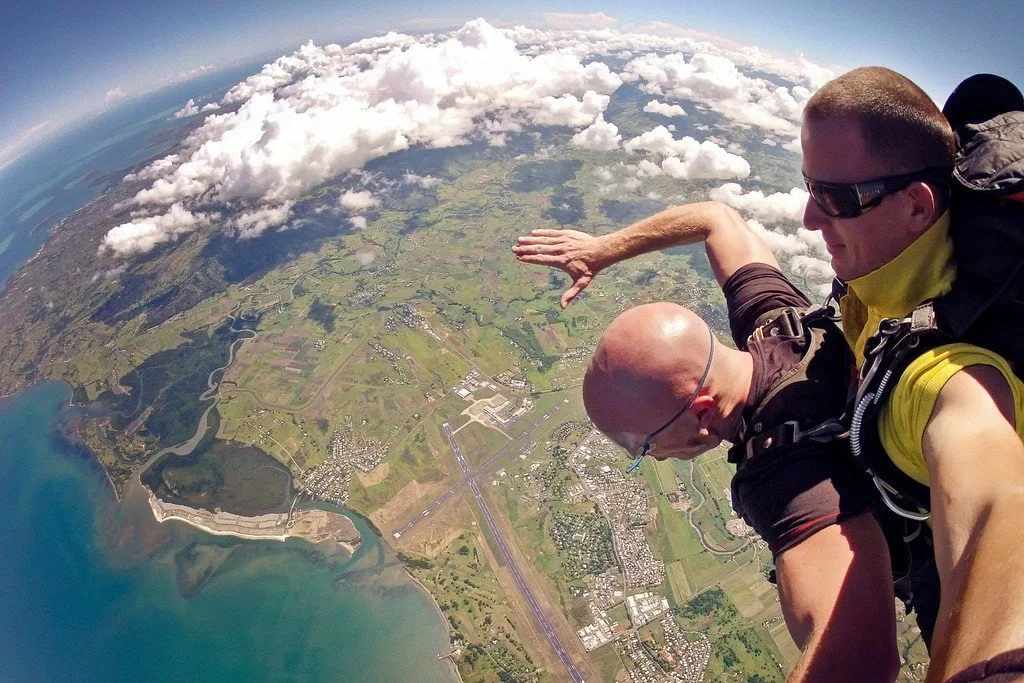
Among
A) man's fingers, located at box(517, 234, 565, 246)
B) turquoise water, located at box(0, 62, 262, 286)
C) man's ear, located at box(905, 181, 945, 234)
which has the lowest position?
man's fingers, located at box(517, 234, 565, 246)

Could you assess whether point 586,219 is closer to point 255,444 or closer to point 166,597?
point 255,444

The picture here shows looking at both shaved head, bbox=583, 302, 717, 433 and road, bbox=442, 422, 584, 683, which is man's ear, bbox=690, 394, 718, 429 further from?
road, bbox=442, 422, 584, 683

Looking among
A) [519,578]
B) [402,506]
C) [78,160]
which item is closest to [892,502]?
[519,578]

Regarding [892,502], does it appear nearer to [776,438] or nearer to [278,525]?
[776,438]

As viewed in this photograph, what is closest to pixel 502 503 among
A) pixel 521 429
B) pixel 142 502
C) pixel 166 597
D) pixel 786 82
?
pixel 521 429

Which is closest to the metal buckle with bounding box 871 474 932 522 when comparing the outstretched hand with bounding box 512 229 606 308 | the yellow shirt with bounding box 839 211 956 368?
the yellow shirt with bounding box 839 211 956 368

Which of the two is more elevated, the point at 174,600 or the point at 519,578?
the point at 174,600

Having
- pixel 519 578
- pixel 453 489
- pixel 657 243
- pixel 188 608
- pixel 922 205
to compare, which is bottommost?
pixel 519 578
